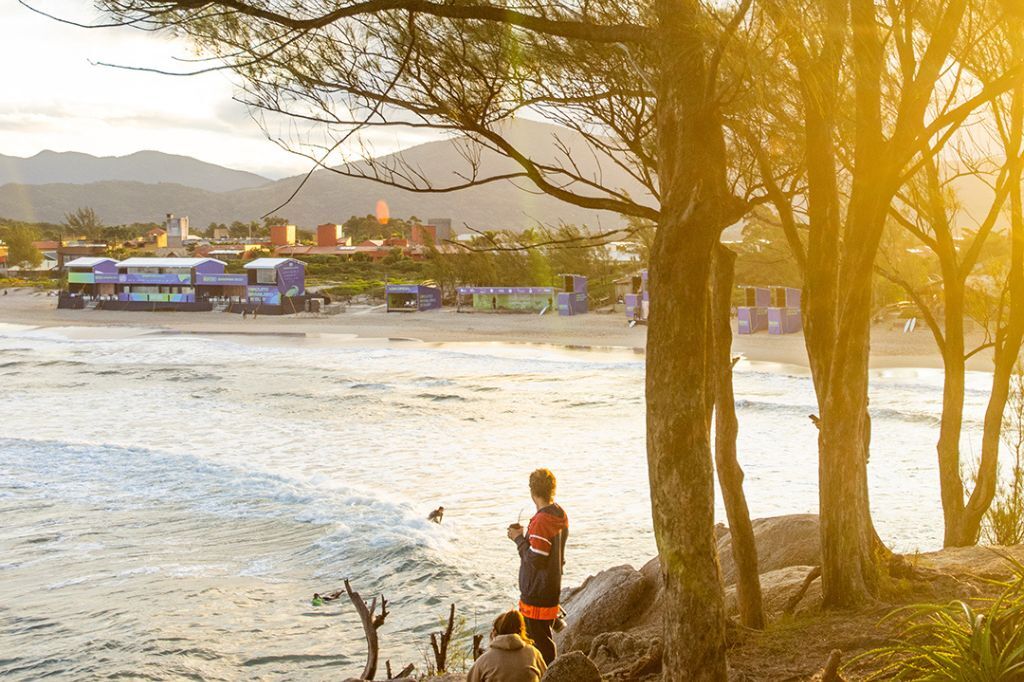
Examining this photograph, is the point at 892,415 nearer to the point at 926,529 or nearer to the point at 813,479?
the point at 813,479

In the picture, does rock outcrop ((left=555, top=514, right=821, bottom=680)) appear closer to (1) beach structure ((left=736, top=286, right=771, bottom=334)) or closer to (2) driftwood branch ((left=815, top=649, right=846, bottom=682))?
(2) driftwood branch ((left=815, top=649, right=846, bottom=682))

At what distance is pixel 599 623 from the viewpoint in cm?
787

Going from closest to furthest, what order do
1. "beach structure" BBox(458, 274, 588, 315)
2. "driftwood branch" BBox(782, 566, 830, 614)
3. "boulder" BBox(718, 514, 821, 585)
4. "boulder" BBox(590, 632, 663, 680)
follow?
"boulder" BBox(590, 632, 663, 680) → "driftwood branch" BBox(782, 566, 830, 614) → "boulder" BBox(718, 514, 821, 585) → "beach structure" BBox(458, 274, 588, 315)

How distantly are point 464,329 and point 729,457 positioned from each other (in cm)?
3831

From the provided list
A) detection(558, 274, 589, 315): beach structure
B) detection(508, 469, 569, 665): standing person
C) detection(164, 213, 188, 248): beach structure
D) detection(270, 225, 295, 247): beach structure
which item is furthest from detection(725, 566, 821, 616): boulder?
detection(164, 213, 188, 248): beach structure

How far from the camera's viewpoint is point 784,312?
38.4 meters

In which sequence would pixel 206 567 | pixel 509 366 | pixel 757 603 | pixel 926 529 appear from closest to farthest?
1. pixel 757 603
2. pixel 206 567
3. pixel 926 529
4. pixel 509 366

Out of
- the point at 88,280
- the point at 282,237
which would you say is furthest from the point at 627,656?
the point at 282,237

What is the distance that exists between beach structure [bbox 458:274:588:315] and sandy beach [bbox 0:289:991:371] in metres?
1.05

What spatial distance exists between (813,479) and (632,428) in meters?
5.57

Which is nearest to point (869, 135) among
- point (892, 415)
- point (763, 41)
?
point (763, 41)

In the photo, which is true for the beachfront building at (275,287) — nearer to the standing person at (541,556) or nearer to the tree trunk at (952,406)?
the tree trunk at (952,406)

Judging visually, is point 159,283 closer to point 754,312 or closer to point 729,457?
point 754,312

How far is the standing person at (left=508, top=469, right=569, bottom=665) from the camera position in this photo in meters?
5.66
